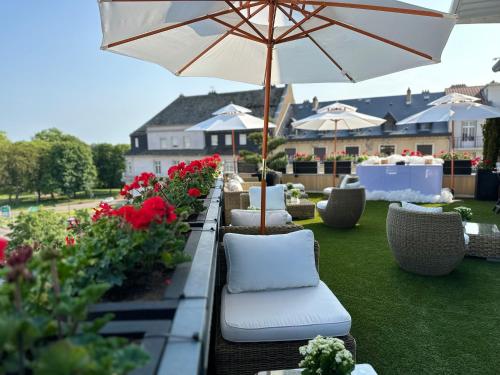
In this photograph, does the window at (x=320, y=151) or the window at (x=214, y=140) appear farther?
the window at (x=214, y=140)

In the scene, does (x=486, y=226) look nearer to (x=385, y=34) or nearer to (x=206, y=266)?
(x=385, y=34)

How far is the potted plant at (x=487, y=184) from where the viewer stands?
28.0ft

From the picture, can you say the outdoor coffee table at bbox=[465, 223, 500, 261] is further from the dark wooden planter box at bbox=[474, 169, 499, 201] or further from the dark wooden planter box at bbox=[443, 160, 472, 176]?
the dark wooden planter box at bbox=[443, 160, 472, 176]

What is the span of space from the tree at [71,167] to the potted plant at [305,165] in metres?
35.6

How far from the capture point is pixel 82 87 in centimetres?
6494

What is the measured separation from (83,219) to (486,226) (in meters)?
5.29

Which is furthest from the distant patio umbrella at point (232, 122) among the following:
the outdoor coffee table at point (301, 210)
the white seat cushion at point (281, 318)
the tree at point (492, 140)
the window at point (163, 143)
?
the window at point (163, 143)

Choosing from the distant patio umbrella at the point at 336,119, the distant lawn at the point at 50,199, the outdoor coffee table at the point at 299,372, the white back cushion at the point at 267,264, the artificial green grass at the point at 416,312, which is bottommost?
the distant lawn at the point at 50,199

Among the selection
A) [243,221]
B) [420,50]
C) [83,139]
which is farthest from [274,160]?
[83,139]

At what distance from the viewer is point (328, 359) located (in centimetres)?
155

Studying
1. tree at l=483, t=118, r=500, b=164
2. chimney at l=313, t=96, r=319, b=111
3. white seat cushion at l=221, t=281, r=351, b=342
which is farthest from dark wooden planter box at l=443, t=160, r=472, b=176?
chimney at l=313, t=96, r=319, b=111

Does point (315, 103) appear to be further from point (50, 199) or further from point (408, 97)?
Answer: point (50, 199)

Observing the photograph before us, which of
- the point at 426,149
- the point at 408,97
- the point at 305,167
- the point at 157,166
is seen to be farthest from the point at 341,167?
the point at 157,166

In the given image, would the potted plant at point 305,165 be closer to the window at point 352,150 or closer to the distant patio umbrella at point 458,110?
the distant patio umbrella at point 458,110
